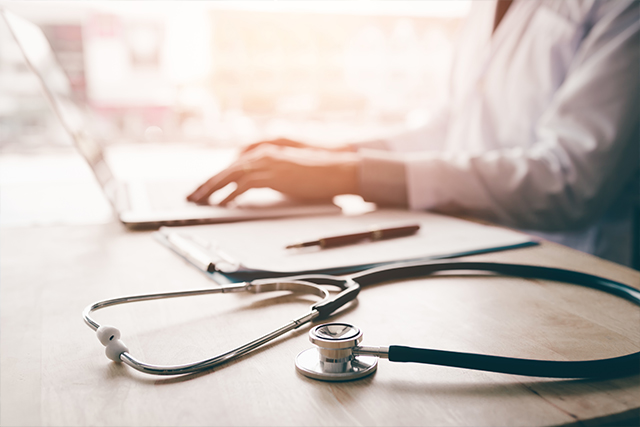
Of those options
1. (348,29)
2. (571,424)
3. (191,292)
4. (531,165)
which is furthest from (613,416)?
(348,29)

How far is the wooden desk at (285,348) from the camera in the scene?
230mm

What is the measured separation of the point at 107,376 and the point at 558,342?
268 millimetres

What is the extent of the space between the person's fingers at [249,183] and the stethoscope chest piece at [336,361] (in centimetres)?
52

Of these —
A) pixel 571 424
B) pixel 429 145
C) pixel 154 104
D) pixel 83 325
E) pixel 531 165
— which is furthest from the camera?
pixel 154 104

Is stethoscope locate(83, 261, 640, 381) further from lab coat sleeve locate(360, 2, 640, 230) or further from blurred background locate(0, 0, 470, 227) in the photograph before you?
blurred background locate(0, 0, 470, 227)

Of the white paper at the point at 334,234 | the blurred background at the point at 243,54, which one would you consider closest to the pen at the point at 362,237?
the white paper at the point at 334,234

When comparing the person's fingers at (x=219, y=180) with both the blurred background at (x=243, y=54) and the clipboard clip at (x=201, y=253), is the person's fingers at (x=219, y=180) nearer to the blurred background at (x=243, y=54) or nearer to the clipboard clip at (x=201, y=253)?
the clipboard clip at (x=201, y=253)

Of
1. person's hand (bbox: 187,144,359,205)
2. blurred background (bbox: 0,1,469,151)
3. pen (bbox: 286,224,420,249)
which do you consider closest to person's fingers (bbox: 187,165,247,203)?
person's hand (bbox: 187,144,359,205)

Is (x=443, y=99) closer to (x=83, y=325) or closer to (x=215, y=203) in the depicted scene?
(x=215, y=203)

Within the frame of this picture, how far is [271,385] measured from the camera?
25 centimetres

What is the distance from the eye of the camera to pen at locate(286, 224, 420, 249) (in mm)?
529

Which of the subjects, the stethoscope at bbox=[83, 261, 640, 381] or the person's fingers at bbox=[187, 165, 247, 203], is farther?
the person's fingers at bbox=[187, 165, 247, 203]

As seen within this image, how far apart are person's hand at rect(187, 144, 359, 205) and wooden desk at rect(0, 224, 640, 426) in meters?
0.31

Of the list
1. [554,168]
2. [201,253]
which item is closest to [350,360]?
[201,253]
